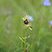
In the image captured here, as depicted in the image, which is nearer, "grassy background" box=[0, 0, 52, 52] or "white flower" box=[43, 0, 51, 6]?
→ "grassy background" box=[0, 0, 52, 52]

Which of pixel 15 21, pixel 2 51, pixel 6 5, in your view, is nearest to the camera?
pixel 2 51

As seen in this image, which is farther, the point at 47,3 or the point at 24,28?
the point at 47,3

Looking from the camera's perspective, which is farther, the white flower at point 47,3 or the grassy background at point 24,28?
the white flower at point 47,3

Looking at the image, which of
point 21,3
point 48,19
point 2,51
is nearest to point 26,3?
point 21,3

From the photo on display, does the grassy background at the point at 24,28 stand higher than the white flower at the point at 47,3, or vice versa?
the white flower at the point at 47,3

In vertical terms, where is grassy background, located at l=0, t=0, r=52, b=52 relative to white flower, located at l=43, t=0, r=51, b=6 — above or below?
below

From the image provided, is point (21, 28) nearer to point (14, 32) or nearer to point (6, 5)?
point (14, 32)

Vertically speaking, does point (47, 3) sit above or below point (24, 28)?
above

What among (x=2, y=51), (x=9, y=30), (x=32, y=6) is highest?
(x=32, y=6)
